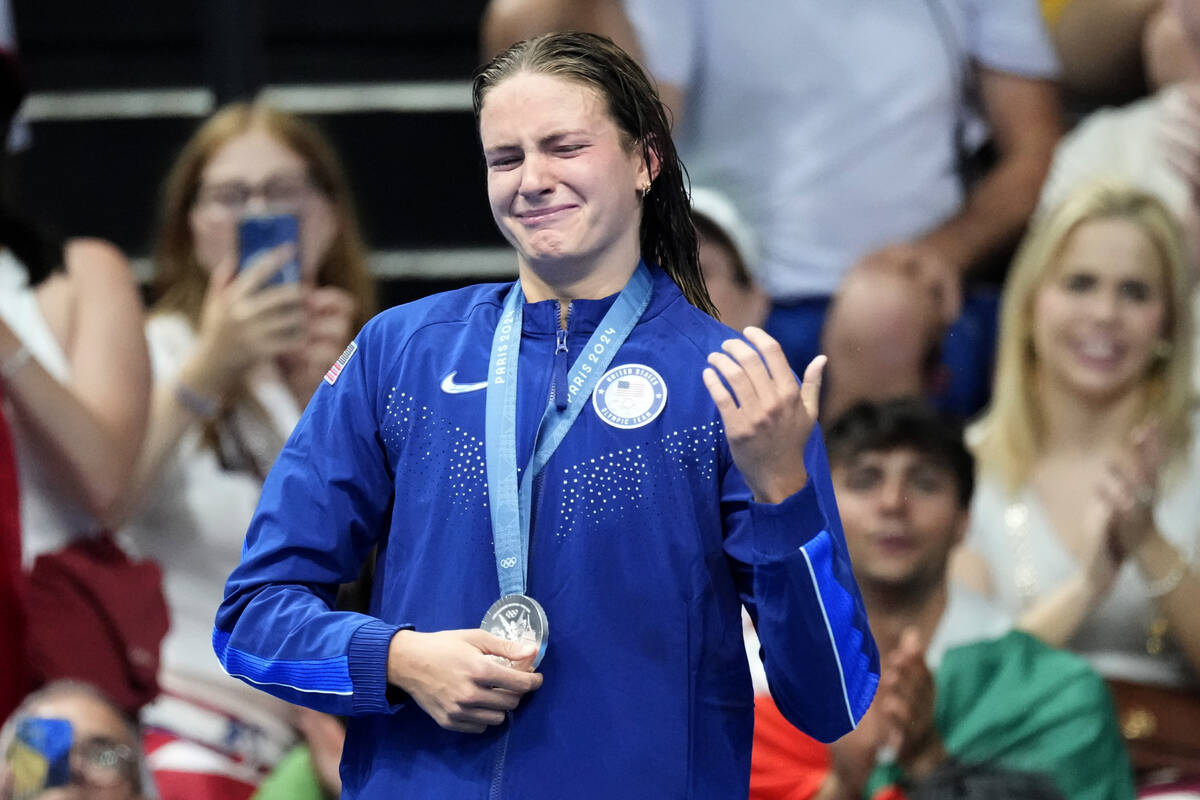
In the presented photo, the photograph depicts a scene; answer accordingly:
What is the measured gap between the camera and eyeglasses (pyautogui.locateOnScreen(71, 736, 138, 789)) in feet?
9.43

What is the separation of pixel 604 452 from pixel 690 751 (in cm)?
30

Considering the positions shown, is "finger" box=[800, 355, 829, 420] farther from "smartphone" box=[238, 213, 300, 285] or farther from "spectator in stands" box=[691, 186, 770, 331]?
"smartphone" box=[238, 213, 300, 285]

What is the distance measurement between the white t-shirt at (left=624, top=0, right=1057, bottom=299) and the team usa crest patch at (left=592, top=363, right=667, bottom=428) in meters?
2.23

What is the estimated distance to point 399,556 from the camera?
5.41ft

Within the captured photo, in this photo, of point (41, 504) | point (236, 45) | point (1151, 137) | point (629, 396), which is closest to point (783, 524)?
point (629, 396)

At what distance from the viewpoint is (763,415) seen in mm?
1521

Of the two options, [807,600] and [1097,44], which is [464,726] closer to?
[807,600]

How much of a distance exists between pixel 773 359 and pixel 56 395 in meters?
1.96

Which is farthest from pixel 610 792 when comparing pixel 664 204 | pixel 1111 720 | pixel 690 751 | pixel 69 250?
pixel 69 250

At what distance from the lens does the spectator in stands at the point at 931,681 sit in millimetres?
2967

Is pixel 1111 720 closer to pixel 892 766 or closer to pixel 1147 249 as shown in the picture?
pixel 892 766

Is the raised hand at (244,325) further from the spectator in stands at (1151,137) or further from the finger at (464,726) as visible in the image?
the finger at (464,726)

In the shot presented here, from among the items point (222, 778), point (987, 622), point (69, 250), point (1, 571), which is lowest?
point (222, 778)

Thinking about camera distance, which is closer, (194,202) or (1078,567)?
(1078,567)
